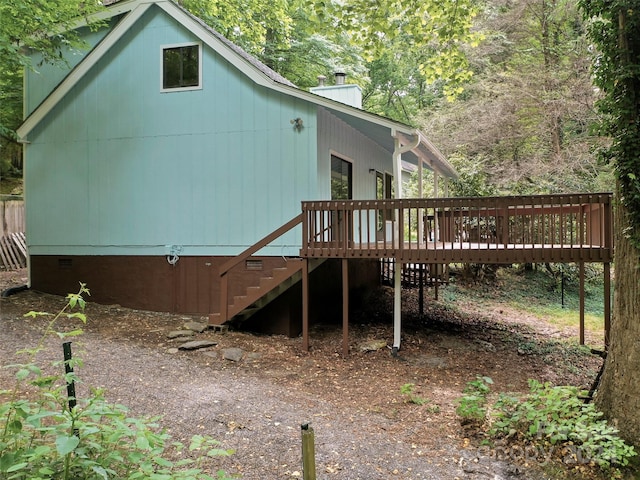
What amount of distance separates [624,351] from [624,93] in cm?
255

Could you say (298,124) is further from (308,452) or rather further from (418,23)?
(308,452)

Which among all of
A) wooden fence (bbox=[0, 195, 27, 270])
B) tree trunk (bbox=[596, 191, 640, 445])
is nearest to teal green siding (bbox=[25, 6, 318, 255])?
wooden fence (bbox=[0, 195, 27, 270])

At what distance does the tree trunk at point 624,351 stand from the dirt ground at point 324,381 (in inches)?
44.1

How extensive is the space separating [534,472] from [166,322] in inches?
288

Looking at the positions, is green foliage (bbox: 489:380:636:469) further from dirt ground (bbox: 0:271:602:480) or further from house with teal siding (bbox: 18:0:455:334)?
house with teal siding (bbox: 18:0:455:334)

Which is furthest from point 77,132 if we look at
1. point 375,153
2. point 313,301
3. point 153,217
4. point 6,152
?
point 6,152

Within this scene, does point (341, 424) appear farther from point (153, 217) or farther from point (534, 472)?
point (153, 217)

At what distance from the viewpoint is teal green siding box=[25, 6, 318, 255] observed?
377 inches

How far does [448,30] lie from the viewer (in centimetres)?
939

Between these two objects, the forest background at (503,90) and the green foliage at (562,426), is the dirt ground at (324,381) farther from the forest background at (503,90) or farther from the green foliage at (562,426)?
the forest background at (503,90)

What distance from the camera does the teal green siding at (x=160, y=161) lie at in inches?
377

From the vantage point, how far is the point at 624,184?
15.5 feet

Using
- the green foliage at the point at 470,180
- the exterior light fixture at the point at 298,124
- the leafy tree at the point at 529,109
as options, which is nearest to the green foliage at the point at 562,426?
the exterior light fixture at the point at 298,124

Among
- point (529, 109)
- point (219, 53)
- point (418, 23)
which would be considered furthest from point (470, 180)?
point (219, 53)
